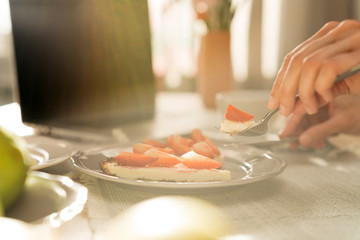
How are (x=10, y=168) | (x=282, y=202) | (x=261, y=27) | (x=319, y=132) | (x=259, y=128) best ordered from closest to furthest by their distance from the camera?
(x=10, y=168)
(x=282, y=202)
(x=259, y=128)
(x=319, y=132)
(x=261, y=27)

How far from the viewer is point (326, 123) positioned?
2.23 feet

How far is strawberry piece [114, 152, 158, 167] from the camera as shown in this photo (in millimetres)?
474

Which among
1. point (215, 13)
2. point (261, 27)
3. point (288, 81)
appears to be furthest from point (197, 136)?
point (261, 27)

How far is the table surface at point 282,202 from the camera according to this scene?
365 millimetres

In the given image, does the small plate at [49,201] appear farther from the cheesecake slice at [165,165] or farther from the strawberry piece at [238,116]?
the strawberry piece at [238,116]

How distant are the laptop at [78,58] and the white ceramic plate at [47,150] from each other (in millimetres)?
279

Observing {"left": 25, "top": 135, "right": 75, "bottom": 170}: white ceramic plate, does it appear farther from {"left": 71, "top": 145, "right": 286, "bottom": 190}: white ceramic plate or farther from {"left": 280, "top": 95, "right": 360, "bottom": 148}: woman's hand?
{"left": 280, "top": 95, "right": 360, "bottom": 148}: woman's hand

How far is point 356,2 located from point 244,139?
914 millimetres

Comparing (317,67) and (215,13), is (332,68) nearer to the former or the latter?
(317,67)

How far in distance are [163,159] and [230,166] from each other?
0.36 ft

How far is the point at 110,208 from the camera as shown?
415 millimetres

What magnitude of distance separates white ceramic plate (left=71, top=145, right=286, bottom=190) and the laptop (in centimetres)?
39

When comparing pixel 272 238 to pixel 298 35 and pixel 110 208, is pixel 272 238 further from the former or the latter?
pixel 298 35

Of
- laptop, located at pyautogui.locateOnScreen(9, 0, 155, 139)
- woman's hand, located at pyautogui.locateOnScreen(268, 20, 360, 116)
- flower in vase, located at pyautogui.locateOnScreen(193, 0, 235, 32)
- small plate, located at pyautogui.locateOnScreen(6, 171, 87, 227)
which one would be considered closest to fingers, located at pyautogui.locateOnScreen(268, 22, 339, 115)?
woman's hand, located at pyautogui.locateOnScreen(268, 20, 360, 116)
